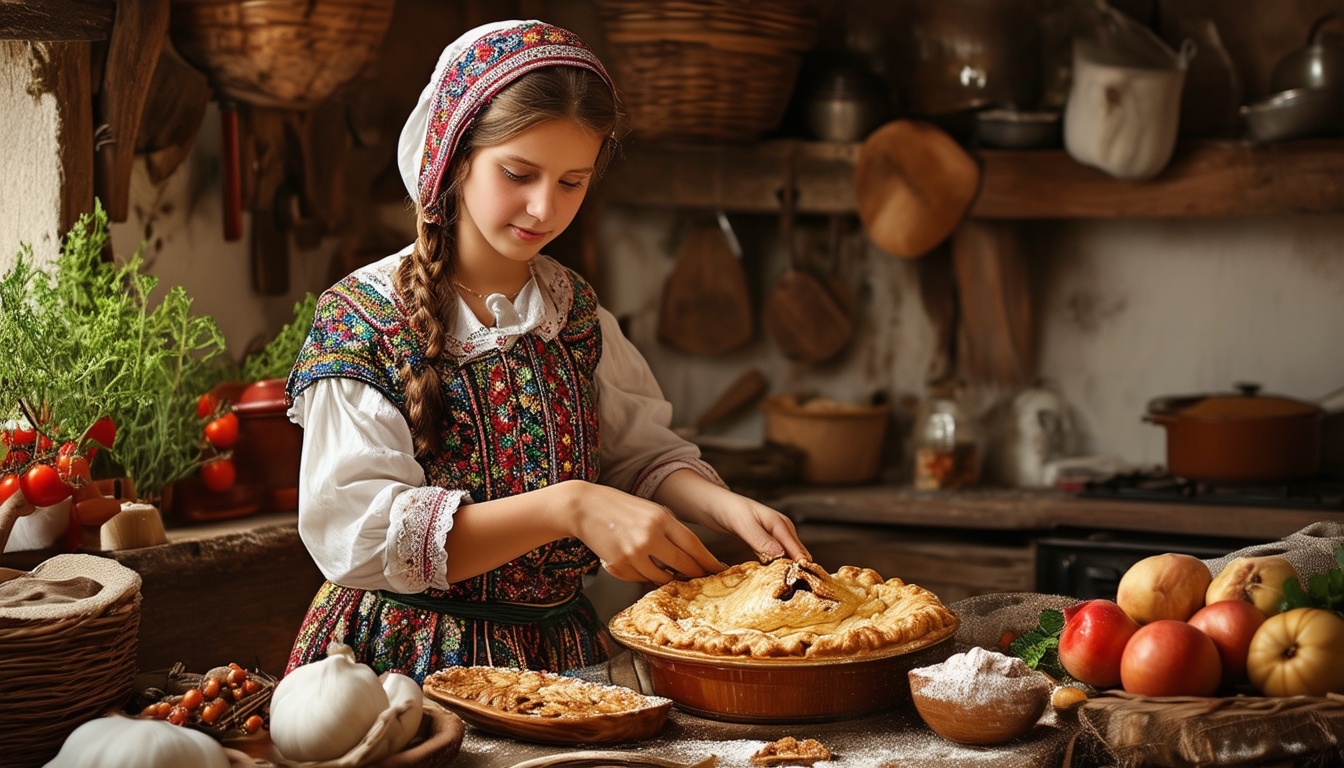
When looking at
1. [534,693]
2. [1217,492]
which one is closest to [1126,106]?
[1217,492]

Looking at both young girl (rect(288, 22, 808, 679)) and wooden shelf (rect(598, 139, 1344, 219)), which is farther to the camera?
wooden shelf (rect(598, 139, 1344, 219))

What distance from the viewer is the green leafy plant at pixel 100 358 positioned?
2.78 m

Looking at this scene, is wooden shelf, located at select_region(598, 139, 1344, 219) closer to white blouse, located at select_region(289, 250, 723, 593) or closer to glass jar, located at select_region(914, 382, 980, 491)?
glass jar, located at select_region(914, 382, 980, 491)

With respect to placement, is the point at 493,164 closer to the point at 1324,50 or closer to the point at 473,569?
the point at 473,569

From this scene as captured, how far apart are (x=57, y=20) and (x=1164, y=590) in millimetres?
2296

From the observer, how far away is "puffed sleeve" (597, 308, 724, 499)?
2523 millimetres

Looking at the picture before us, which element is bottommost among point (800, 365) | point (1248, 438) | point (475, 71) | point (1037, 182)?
point (1248, 438)

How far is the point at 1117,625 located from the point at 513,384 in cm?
101

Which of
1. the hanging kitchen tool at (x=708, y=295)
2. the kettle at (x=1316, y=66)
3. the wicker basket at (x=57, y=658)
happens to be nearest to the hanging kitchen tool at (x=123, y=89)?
the wicker basket at (x=57, y=658)

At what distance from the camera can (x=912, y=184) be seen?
4.31 metres

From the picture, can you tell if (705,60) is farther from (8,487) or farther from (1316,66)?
(8,487)

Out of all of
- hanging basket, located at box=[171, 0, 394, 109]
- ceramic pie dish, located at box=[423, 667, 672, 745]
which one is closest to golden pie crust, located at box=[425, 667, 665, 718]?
ceramic pie dish, located at box=[423, 667, 672, 745]

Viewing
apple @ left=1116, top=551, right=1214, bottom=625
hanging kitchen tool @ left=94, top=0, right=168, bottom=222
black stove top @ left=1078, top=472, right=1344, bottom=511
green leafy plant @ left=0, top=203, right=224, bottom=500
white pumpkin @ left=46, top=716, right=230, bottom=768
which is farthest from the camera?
black stove top @ left=1078, top=472, right=1344, bottom=511

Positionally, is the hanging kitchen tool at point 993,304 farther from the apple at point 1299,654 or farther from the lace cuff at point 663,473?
the apple at point 1299,654
